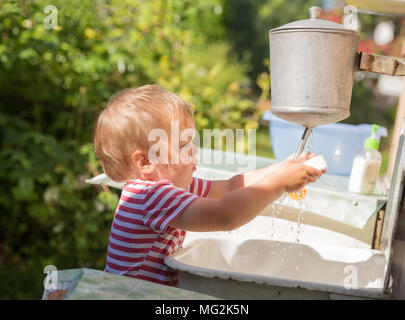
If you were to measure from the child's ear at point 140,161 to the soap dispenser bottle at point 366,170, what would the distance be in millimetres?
743

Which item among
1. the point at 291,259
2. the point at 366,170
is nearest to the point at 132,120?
the point at 291,259

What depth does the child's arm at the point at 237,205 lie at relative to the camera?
3.36 ft

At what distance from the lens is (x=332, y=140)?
1826mm

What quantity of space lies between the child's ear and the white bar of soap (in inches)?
14.5

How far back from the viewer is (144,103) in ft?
3.71

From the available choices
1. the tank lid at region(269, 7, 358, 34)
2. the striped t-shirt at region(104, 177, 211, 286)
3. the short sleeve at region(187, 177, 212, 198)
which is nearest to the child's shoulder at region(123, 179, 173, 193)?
the striped t-shirt at region(104, 177, 211, 286)

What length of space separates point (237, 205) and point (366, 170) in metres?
0.71

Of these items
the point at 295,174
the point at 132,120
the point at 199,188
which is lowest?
the point at 199,188

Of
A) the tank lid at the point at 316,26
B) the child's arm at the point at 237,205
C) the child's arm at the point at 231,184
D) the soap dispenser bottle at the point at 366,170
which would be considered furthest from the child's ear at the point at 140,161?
the soap dispenser bottle at the point at 366,170

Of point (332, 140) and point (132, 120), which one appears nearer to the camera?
point (132, 120)

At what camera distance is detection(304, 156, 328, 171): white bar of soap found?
41.8 inches

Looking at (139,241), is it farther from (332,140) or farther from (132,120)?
(332,140)

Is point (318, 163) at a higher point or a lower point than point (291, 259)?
higher

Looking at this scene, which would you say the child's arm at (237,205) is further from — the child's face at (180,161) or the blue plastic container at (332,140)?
the blue plastic container at (332,140)
